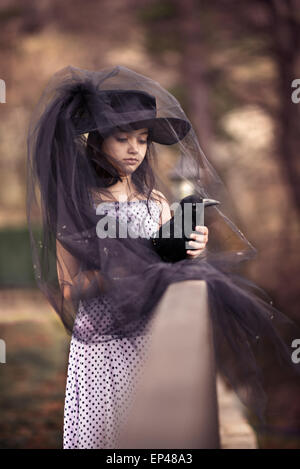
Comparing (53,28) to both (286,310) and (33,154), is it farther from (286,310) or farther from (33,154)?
(33,154)

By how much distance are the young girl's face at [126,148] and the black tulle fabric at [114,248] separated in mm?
43

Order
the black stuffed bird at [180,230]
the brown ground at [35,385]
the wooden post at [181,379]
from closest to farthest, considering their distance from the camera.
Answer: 1. the wooden post at [181,379]
2. the black stuffed bird at [180,230]
3. the brown ground at [35,385]

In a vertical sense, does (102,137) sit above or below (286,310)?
above

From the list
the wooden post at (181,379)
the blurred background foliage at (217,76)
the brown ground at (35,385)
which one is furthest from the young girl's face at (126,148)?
the blurred background foliage at (217,76)

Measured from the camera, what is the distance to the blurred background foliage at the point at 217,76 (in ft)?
28.2

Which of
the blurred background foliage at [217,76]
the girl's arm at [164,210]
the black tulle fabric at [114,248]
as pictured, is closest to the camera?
the black tulle fabric at [114,248]

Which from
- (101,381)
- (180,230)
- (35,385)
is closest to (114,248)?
(180,230)

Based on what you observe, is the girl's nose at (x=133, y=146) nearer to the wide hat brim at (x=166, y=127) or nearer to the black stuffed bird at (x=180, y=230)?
the wide hat brim at (x=166, y=127)

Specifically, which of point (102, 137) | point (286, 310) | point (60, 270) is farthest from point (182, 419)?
point (286, 310)

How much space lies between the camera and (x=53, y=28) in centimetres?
1009

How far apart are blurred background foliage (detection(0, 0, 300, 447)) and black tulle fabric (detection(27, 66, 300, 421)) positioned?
5649 mm

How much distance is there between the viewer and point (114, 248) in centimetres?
185

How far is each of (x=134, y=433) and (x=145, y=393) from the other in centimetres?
13
